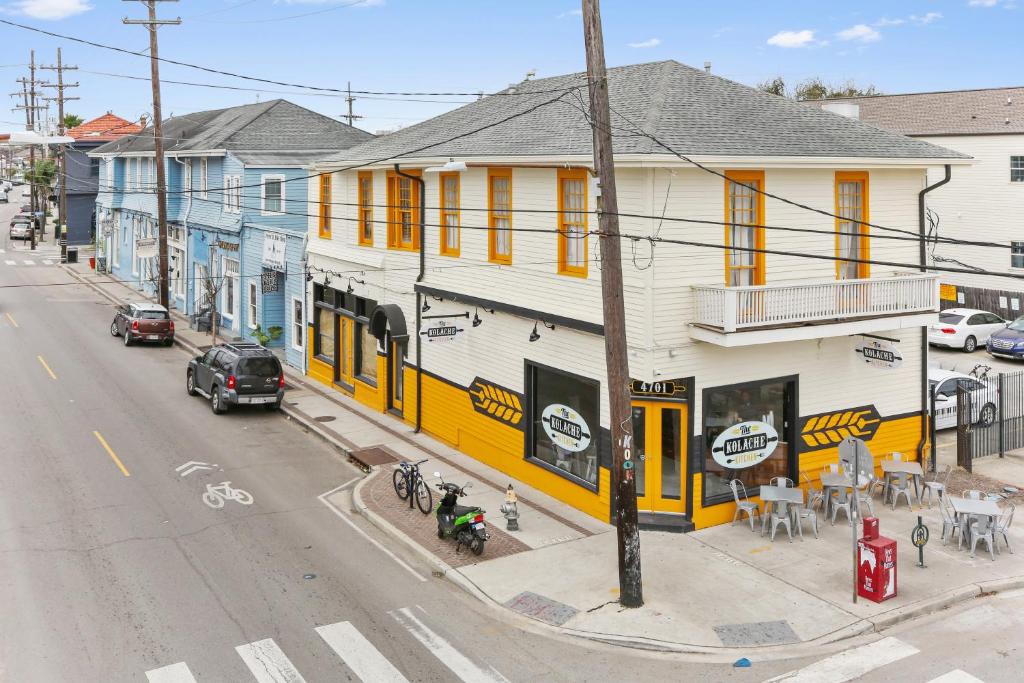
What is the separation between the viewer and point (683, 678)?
1135 centimetres

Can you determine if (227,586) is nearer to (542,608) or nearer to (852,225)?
(542,608)

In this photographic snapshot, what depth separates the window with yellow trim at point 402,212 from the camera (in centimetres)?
2319

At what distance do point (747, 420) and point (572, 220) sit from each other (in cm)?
483

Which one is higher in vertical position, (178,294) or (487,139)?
(487,139)

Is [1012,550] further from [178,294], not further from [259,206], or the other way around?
[178,294]

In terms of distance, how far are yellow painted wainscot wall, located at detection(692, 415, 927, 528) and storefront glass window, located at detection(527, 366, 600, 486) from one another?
203 centimetres

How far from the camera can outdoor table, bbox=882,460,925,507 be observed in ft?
57.8

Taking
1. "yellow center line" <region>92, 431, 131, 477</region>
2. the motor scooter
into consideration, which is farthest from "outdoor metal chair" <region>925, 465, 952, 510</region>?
"yellow center line" <region>92, 431, 131, 477</region>

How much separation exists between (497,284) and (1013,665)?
38.0 feet

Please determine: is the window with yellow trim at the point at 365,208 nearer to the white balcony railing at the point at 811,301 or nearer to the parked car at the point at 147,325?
the white balcony railing at the point at 811,301

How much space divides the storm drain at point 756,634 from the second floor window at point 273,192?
25960 mm

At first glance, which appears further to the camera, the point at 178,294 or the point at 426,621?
the point at 178,294

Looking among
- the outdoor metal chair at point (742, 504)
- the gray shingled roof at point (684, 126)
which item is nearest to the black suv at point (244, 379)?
the gray shingled roof at point (684, 126)

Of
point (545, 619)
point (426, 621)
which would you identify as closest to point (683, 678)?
point (545, 619)
